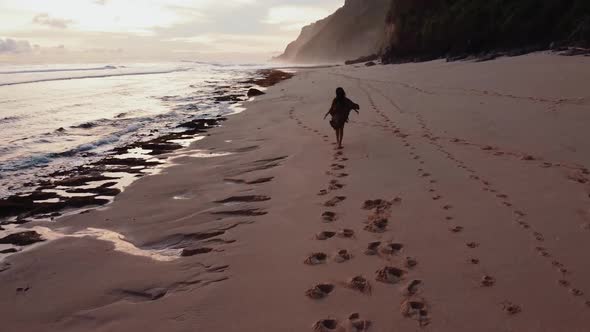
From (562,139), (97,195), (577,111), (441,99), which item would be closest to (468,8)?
(441,99)

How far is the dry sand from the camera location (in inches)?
118

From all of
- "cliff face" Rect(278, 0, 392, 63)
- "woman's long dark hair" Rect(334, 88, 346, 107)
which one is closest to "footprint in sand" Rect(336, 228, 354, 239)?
"woman's long dark hair" Rect(334, 88, 346, 107)

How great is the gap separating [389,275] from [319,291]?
585 millimetres

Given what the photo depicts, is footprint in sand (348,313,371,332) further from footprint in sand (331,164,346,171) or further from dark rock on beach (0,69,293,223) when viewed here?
dark rock on beach (0,69,293,223)

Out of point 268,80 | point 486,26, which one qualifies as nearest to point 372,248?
point 486,26

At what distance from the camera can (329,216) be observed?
479 centimetres

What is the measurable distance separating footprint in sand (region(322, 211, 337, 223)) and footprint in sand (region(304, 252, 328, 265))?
0.82m

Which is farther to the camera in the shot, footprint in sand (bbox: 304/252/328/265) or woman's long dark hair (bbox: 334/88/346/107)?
woman's long dark hair (bbox: 334/88/346/107)

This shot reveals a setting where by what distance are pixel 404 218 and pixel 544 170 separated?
7.87ft

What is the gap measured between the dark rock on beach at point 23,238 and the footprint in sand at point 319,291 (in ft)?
11.9

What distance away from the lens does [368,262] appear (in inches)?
143

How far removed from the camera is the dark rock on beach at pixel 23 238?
506 centimetres

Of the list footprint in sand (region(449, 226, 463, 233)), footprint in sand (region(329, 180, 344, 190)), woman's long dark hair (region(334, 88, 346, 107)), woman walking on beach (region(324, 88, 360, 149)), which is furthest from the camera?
woman's long dark hair (region(334, 88, 346, 107))

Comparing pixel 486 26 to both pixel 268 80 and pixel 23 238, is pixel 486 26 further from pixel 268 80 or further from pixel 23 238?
pixel 23 238
